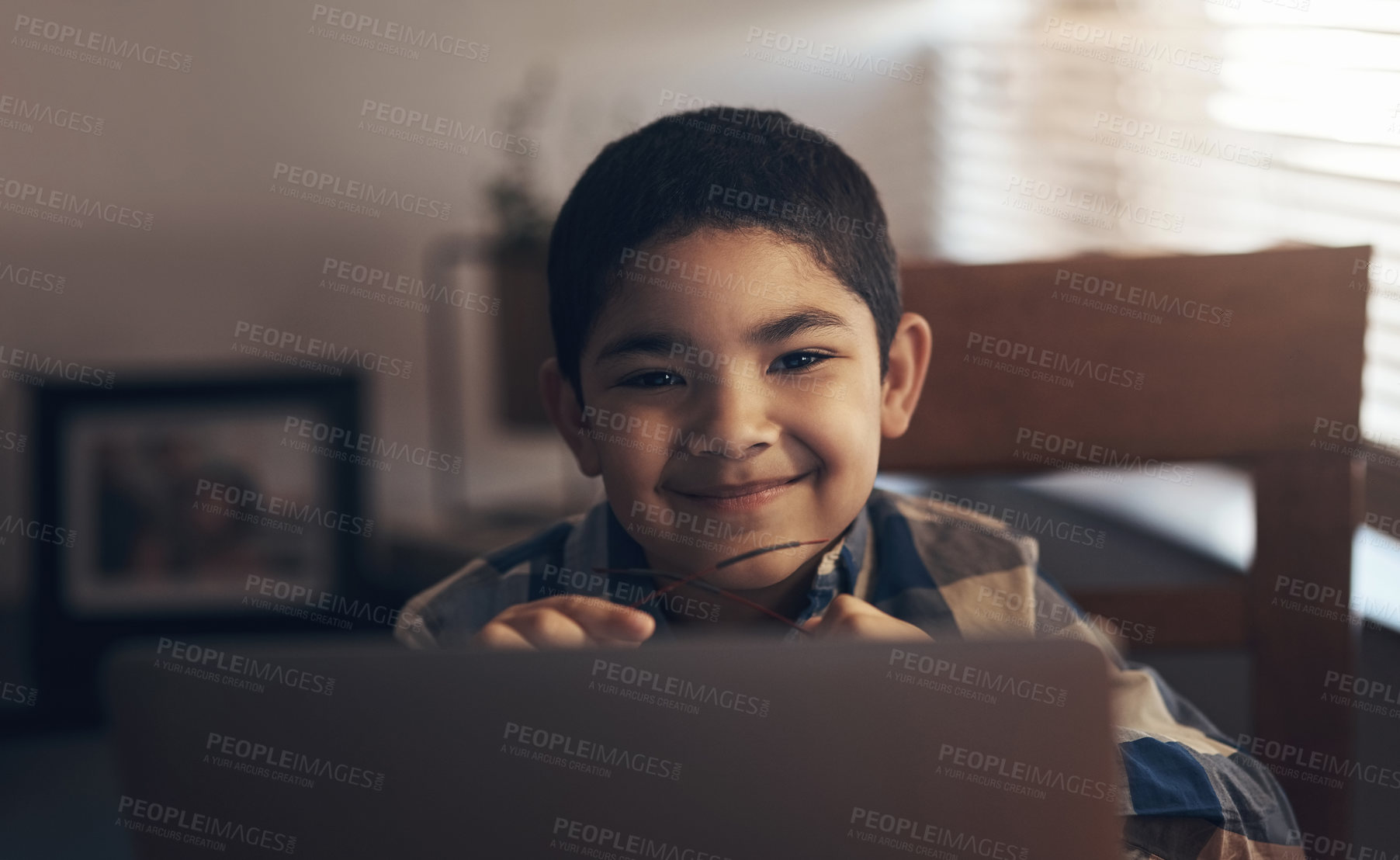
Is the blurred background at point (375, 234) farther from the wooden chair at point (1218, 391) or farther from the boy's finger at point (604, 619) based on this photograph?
the boy's finger at point (604, 619)

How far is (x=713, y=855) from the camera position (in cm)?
42

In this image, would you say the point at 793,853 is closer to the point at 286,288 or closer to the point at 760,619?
the point at 760,619

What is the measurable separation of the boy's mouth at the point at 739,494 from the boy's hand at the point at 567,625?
171 millimetres

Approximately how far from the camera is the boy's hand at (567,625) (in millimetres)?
594

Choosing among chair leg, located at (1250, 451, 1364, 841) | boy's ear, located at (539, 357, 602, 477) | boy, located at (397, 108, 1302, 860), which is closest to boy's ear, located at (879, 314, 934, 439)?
boy, located at (397, 108, 1302, 860)

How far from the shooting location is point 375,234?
2.62 metres

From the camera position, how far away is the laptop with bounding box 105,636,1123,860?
1.34 ft

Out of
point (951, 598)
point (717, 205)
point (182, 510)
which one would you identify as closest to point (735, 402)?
point (717, 205)

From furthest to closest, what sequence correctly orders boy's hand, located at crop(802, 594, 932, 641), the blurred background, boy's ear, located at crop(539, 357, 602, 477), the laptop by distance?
1. the blurred background
2. boy's ear, located at crop(539, 357, 602, 477)
3. boy's hand, located at crop(802, 594, 932, 641)
4. the laptop

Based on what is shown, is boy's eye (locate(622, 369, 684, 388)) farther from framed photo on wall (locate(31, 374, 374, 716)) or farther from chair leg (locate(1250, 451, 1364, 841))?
framed photo on wall (locate(31, 374, 374, 716))

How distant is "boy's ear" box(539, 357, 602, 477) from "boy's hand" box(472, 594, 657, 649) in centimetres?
23

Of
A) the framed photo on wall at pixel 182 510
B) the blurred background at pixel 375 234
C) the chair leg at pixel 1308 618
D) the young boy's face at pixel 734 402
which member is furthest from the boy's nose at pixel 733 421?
the framed photo on wall at pixel 182 510

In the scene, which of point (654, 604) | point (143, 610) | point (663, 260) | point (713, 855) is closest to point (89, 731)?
point (143, 610)

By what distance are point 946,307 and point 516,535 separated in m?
1.48
